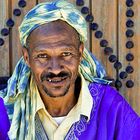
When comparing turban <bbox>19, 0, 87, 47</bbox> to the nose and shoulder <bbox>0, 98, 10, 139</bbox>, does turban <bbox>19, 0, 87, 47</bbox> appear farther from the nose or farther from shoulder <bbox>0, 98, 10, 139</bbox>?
shoulder <bbox>0, 98, 10, 139</bbox>

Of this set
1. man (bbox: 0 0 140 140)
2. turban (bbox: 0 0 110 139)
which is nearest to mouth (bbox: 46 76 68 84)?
man (bbox: 0 0 140 140)

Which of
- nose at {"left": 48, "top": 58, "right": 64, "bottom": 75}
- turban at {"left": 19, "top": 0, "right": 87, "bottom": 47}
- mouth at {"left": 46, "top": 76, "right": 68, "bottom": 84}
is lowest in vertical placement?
mouth at {"left": 46, "top": 76, "right": 68, "bottom": 84}

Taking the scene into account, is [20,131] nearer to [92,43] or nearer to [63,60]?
[63,60]

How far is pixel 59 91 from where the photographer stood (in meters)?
1.86

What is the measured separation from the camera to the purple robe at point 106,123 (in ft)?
6.45

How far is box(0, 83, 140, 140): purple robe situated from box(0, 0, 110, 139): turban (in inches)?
2.0

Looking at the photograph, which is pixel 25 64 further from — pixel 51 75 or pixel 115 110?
pixel 115 110

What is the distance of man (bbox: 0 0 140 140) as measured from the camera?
1.86 m

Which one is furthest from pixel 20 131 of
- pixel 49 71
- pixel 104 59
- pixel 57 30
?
pixel 104 59

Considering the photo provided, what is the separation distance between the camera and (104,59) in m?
Result: 2.34

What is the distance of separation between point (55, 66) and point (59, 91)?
0.09m

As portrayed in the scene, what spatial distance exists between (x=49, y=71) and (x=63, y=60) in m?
0.06

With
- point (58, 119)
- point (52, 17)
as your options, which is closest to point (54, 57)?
point (52, 17)

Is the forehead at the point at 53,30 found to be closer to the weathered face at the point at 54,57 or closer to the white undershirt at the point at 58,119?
the weathered face at the point at 54,57
